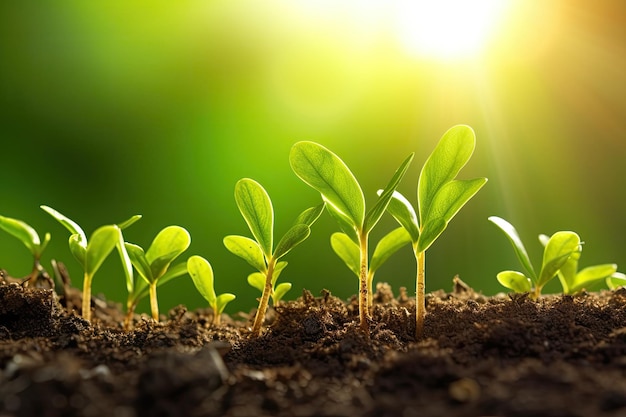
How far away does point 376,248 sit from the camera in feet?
5.77

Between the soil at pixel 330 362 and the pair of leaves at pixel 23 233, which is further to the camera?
the pair of leaves at pixel 23 233

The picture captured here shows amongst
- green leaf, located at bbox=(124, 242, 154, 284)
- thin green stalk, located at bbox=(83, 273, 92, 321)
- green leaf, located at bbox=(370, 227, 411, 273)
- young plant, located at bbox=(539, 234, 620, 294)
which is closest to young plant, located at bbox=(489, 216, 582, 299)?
young plant, located at bbox=(539, 234, 620, 294)

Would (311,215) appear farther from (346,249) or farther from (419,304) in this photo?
(419,304)

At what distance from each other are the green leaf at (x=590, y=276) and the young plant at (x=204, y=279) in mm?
1121

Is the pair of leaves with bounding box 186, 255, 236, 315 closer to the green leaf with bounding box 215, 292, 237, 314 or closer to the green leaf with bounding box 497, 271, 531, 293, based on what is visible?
the green leaf with bounding box 215, 292, 237, 314

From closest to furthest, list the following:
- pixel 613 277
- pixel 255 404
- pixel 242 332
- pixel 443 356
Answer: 1. pixel 255 404
2. pixel 443 356
3. pixel 242 332
4. pixel 613 277

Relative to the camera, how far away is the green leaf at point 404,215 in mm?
1461

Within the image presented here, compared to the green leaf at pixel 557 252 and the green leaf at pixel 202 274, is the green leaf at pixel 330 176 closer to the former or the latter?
the green leaf at pixel 202 274

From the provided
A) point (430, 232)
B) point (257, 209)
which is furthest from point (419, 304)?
point (257, 209)

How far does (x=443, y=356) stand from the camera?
104 cm

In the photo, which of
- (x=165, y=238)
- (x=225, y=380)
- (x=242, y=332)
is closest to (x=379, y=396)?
(x=225, y=380)

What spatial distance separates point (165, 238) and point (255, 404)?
0.90 metres

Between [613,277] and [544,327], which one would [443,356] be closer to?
[544,327]

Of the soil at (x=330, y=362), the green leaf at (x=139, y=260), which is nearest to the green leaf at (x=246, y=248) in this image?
the soil at (x=330, y=362)
